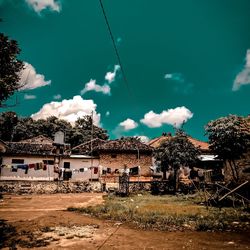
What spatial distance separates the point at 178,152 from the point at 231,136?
8211 millimetres

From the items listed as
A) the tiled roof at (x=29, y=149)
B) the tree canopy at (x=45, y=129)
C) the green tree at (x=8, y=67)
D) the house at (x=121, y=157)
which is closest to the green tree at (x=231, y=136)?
the green tree at (x=8, y=67)

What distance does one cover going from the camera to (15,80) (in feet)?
30.8

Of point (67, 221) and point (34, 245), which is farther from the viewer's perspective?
point (67, 221)

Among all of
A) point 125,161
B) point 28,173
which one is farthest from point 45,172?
point 125,161

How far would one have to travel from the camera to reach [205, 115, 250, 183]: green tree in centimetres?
1733

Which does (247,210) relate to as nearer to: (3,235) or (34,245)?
(34,245)

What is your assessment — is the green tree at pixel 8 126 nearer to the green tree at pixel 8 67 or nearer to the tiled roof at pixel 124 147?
the tiled roof at pixel 124 147

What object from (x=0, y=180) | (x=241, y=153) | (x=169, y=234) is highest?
(x=241, y=153)

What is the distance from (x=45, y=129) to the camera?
2387 inches

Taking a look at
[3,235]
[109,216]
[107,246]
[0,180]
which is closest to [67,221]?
[109,216]

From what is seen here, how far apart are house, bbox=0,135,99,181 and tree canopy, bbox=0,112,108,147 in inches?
803

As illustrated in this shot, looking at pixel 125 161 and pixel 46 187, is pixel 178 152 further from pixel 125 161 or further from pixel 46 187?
pixel 46 187

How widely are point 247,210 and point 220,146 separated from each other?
208 inches

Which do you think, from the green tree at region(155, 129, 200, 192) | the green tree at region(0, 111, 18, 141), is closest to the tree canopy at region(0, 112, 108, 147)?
the green tree at region(0, 111, 18, 141)
